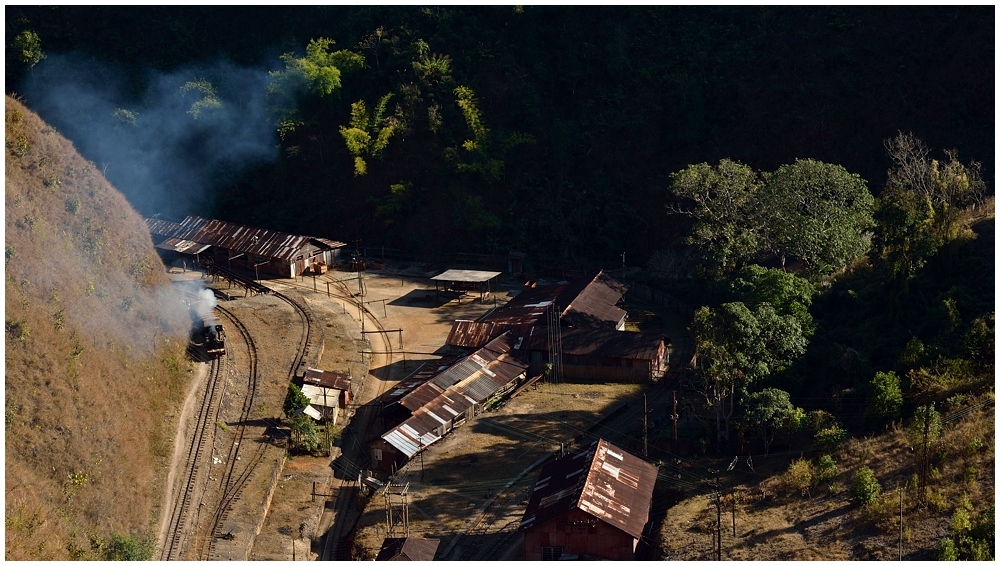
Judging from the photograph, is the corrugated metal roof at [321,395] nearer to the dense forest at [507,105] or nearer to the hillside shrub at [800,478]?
the hillside shrub at [800,478]

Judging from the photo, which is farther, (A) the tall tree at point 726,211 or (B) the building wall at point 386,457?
(A) the tall tree at point 726,211

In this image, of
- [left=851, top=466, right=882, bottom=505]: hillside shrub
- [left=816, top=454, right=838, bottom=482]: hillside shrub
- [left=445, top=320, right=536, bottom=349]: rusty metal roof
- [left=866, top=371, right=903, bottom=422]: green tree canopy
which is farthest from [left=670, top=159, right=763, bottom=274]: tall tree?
[left=851, top=466, right=882, bottom=505]: hillside shrub

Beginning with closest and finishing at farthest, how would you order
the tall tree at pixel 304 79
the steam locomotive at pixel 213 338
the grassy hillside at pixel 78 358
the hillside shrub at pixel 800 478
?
the grassy hillside at pixel 78 358
the hillside shrub at pixel 800 478
the steam locomotive at pixel 213 338
the tall tree at pixel 304 79

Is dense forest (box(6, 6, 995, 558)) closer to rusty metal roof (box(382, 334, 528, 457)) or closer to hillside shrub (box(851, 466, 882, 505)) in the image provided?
rusty metal roof (box(382, 334, 528, 457))

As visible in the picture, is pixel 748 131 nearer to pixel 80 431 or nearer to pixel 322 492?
pixel 322 492

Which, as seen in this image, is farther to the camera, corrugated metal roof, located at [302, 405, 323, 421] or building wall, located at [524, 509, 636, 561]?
corrugated metal roof, located at [302, 405, 323, 421]

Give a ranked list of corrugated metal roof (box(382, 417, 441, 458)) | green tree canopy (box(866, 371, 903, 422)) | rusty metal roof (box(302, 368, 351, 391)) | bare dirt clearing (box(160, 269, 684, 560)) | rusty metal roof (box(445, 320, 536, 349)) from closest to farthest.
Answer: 1. bare dirt clearing (box(160, 269, 684, 560))
2. green tree canopy (box(866, 371, 903, 422))
3. corrugated metal roof (box(382, 417, 441, 458))
4. rusty metal roof (box(302, 368, 351, 391))
5. rusty metal roof (box(445, 320, 536, 349))

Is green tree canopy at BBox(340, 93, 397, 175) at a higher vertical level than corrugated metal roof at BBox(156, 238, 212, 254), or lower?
higher

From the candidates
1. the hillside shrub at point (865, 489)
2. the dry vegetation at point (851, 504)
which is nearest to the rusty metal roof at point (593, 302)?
the dry vegetation at point (851, 504)
